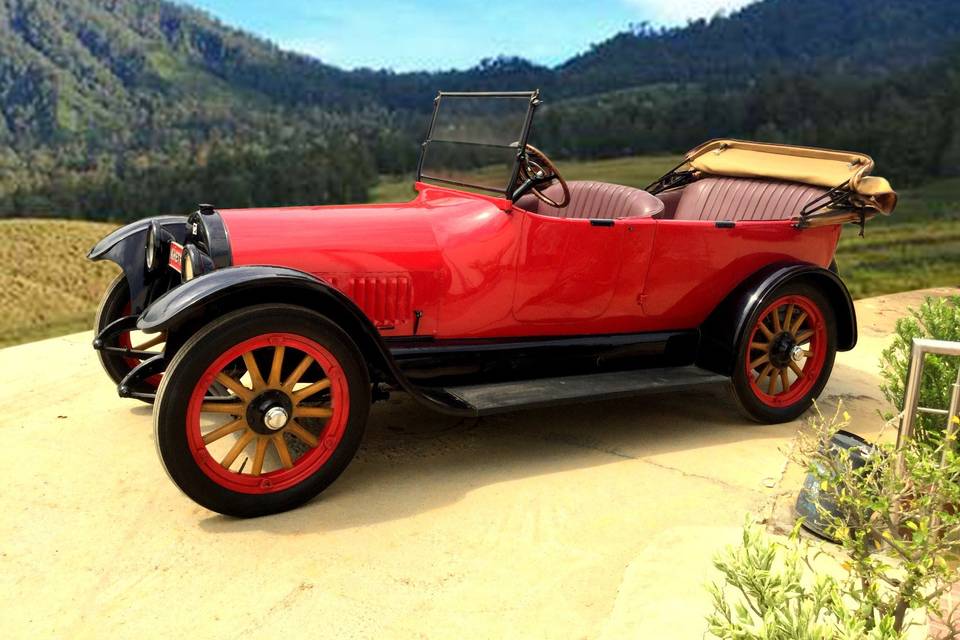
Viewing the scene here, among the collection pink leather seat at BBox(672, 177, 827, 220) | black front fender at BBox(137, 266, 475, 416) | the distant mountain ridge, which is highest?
the distant mountain ridge

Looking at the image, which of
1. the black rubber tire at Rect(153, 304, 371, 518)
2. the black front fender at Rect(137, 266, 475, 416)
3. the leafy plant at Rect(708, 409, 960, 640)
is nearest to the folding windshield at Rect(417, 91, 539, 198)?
the black front fender at Rect(137, 266, 475, 416)

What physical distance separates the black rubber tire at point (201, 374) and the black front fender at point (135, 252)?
120 cm

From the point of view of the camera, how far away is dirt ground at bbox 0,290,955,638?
102 inches

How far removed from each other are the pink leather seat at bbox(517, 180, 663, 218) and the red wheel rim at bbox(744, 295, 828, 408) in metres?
0.89

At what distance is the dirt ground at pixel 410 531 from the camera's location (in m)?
2.58

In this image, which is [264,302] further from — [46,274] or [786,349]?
[46,274]

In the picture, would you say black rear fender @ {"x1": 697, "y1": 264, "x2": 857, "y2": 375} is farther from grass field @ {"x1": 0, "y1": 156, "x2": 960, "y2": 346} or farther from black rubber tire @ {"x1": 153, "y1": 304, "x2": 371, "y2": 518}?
grass field @ {"x1": 0, "y1": 156, "x2": 960, "y2": 346}

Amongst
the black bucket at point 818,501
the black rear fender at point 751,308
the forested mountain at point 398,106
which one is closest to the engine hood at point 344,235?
the black rear fender at point 751,308

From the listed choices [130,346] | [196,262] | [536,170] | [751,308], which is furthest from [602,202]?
[130,346]

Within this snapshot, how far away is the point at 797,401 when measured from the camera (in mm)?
4602

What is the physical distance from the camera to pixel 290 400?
3.21 m

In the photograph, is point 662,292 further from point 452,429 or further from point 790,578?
point 790,578

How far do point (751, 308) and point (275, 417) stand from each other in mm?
2637

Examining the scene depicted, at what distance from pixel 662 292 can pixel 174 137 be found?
137 ft
